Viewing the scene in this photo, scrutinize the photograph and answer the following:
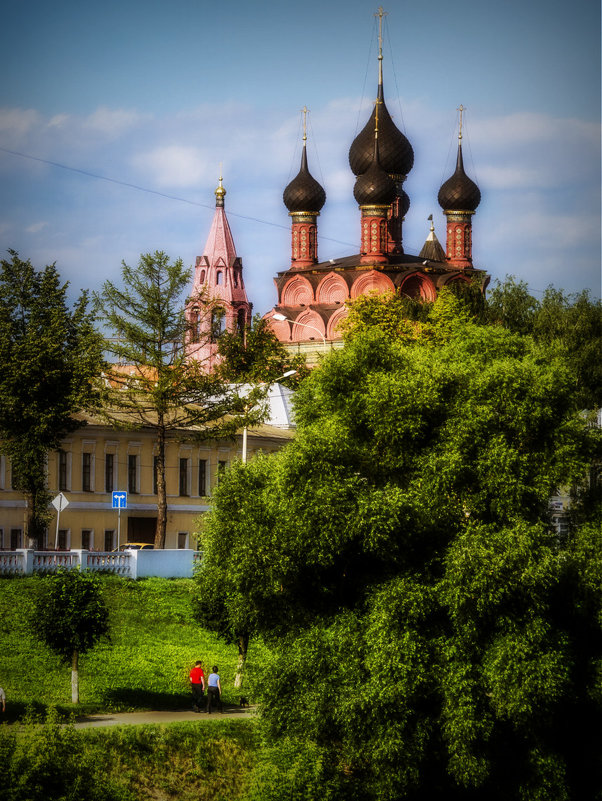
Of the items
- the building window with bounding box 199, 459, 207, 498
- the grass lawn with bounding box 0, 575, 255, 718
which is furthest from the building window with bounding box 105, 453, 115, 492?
the grass lawn with bounding box 0, 575, 255, 718

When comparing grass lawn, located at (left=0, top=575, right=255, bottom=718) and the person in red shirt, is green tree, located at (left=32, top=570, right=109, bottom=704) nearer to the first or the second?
grass lawn, located at (left=0, top=575, right=255, bottom=718)

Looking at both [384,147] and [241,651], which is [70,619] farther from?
[384,147]

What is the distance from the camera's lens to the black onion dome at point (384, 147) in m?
89.7

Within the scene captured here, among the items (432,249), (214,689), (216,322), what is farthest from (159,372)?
(432,249)

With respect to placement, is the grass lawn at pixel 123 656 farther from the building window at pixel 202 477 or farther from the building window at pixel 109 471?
the building window at pixel 202 477

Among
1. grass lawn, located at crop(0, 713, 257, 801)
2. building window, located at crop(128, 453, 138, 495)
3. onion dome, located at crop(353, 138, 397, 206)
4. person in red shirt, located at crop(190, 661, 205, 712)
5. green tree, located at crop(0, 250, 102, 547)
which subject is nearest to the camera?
grass lawn, located at crop(0, 713, 257, 801)

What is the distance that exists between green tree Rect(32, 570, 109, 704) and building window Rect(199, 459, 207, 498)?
2657 cm

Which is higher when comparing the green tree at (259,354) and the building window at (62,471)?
the green tree at (259,354)

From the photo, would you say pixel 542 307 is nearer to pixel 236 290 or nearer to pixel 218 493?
pixel 218 493

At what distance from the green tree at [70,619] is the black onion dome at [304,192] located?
63.4 metres

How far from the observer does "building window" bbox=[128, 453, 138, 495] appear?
2124 inches

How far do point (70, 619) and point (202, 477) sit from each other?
27.5 m

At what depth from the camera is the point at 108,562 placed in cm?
4319

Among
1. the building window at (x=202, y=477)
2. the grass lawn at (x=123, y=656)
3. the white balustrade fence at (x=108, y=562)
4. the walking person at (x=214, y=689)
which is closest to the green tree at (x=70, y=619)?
the grass lawn at (x=123, y=656)
